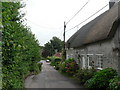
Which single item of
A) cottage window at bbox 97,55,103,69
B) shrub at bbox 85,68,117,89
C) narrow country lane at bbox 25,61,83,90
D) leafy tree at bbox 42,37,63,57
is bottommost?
narrow country lane at bbox 25,61,83,90

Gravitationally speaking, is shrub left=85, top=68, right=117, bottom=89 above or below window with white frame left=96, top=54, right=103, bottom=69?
below

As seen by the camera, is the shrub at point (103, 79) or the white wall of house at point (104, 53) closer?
the shrub at point (103, 79)

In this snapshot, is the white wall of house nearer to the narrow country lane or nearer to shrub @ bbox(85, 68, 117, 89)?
shrub @ bbox(85, 68, 117, 89)

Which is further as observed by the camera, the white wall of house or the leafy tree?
the leafy tree

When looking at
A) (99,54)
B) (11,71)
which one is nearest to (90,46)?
(99,54)

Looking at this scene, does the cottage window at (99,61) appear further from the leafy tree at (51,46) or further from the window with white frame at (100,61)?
the leafy tree at (51,46)

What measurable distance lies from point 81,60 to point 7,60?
12.1m

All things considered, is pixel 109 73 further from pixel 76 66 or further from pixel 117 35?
pixel 76 66

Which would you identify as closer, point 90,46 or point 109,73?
point 109,73

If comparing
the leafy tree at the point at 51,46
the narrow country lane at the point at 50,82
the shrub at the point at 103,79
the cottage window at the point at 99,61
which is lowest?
the narrow country lane at the point at 50,82

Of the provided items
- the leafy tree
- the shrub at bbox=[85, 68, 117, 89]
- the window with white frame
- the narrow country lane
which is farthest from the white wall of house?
the leafy tree

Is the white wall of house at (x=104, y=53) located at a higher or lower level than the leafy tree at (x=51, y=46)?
lower

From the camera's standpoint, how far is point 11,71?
5820 millimetres

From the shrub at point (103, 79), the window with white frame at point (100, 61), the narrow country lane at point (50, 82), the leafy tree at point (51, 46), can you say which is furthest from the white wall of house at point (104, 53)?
the leafy tree at point (51, 46)
